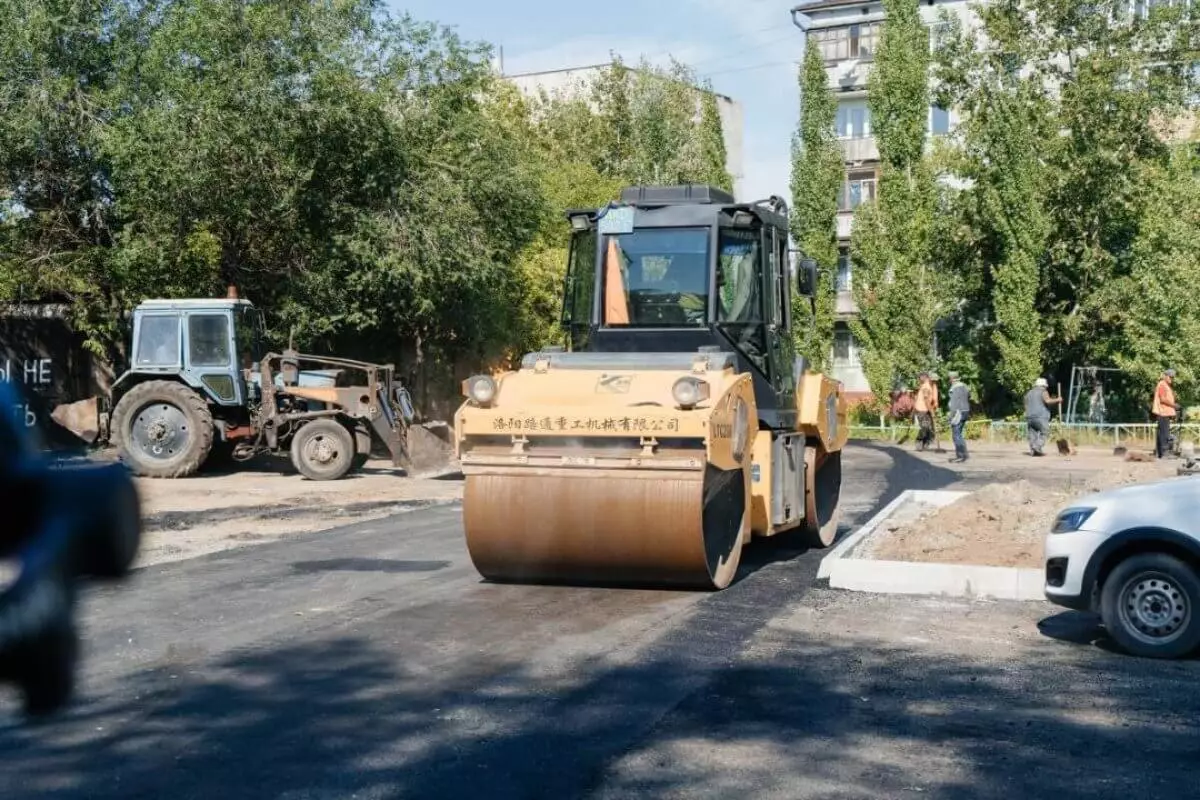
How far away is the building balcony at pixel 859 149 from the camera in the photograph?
186ft

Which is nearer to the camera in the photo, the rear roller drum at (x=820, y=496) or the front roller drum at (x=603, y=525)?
the front roller drum at (x=603, y=525)

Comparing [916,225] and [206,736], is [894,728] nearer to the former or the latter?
[206,736]

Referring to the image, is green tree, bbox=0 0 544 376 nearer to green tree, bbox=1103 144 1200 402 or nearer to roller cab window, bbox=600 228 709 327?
roller cab window, bbox=600 228 709 327

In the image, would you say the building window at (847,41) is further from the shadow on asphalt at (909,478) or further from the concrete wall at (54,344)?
the concrete wall at (54,344)

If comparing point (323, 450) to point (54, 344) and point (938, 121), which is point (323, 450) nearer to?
point (54, 344)

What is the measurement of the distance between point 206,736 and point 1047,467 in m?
24.4

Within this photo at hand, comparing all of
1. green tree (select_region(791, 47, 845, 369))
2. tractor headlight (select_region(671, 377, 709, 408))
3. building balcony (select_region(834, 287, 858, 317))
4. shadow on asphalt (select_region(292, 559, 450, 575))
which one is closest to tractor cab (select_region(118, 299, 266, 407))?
shadow on asphalt (select_region(292, 559, 450, 575))

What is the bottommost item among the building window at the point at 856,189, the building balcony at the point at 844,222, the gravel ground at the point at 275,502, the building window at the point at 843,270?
the gravel ground at the point at 275,502

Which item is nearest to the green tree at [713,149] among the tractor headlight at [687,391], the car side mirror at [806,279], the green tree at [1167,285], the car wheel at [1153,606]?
the green tree at [1167,285]

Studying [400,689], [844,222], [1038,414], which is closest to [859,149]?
[844,222]

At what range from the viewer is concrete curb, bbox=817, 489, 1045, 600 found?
11.2 m

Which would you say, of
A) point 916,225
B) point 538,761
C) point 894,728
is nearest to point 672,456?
point 894,728

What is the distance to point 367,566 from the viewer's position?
13078mm

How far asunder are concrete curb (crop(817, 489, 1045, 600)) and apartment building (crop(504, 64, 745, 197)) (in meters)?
44.8
